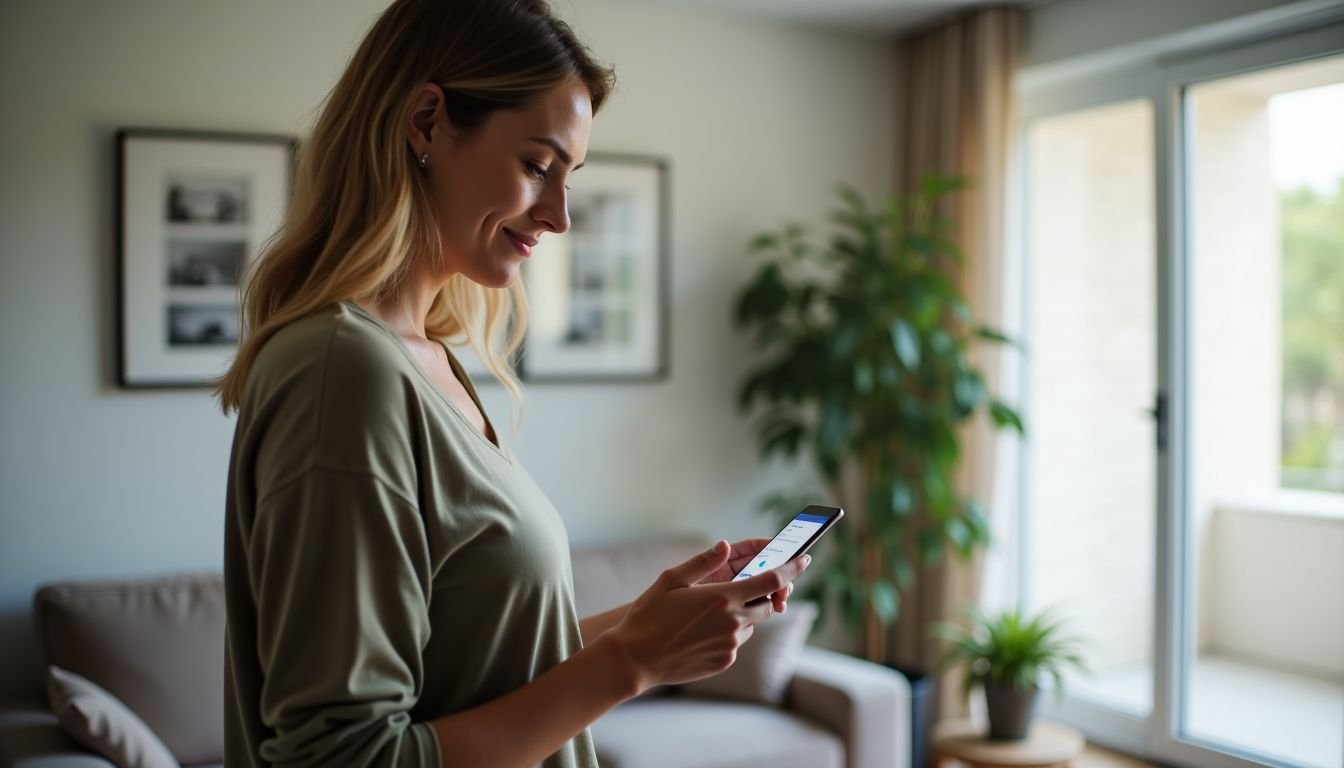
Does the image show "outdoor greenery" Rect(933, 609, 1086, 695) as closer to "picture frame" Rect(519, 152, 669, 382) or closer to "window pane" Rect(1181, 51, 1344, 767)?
"window pane" Rect(1181, 51, 1344, 767)

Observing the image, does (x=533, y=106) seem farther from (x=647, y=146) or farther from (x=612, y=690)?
(x=647, y=146)

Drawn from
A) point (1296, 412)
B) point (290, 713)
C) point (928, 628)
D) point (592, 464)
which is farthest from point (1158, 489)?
point (290, 713)

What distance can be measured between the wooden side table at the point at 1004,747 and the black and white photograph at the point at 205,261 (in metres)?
2.38

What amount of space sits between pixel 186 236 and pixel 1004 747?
8.68 ft

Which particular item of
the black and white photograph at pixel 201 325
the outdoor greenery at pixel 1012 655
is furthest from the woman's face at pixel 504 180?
the outdoor greenery at pixel 1012 655

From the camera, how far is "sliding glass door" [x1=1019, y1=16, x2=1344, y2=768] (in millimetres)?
3008

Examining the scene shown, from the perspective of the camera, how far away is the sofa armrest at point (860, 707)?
2.92 metres

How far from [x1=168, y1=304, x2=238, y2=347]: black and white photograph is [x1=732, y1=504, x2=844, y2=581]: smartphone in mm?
2161

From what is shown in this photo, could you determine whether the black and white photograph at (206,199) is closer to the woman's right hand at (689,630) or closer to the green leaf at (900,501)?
the green leaf at (900,501)

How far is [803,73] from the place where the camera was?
13.1 ft

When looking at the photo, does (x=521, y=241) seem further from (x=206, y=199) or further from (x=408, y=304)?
(x=206, y=199)

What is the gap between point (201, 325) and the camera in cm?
304

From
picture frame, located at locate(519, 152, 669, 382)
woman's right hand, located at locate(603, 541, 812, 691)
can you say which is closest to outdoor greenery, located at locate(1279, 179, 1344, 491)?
picture frame, located at locate(519, 152, 669, 382)

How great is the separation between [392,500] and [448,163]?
331 mm
